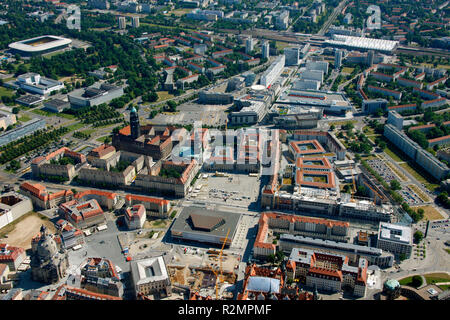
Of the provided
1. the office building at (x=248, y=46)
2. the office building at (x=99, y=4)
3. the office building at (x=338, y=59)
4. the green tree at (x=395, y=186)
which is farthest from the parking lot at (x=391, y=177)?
the office building at (x=99, y=4)

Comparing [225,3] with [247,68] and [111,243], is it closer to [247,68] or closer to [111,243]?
[247,68]

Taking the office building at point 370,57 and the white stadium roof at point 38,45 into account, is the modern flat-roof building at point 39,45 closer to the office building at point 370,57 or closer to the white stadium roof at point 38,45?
the white stadium roof at point 38,45

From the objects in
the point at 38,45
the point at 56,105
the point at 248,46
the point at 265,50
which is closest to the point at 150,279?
the point at 56,105

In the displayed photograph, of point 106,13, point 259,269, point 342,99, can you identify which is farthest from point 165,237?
point 106,13

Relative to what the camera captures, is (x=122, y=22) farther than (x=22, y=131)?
Yes

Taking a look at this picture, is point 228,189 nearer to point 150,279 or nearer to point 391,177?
point 150,279

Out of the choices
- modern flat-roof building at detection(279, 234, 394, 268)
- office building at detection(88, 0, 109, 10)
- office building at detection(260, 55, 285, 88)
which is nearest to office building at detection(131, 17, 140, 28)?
office building at detection(88, 0, 109, 10)
